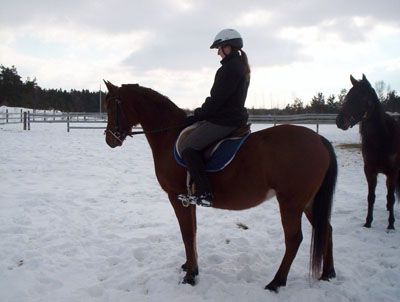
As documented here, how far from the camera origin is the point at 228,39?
12.2 feet

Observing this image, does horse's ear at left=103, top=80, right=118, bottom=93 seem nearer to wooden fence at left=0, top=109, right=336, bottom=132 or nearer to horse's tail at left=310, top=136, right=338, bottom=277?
horse's tail at left=310, top=136, right=338, bottom=277

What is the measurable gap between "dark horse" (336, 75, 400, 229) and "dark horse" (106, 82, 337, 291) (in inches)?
99.3

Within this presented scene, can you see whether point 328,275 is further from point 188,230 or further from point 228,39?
point 228,39

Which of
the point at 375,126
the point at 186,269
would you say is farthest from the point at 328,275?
the point at 375,126

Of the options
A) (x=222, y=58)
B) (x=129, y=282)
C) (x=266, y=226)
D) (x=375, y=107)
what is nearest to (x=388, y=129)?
(x=375, y=107)

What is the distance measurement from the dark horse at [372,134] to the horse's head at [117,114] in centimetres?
386

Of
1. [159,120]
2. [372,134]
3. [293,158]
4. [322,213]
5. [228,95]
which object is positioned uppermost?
[228,95]

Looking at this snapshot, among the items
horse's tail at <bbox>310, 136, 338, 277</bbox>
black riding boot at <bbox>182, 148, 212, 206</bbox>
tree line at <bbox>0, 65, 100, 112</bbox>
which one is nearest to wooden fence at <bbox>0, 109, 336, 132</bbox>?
horse's tail at <bbox>310, 136, 338, 277</bbox>

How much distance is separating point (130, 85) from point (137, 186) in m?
4.91

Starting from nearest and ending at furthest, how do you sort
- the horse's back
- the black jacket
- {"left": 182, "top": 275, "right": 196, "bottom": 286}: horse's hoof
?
1. the horse's back
2. the black jacket
3. {"left": 182, "top": 275, "right": 196, "bottom": 286}: horse's hoof

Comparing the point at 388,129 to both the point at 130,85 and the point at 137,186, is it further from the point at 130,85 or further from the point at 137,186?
the point at 137,186

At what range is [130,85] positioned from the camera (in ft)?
14.1

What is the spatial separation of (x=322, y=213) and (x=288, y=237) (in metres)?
0.49

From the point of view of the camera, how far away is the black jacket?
3688 mm
